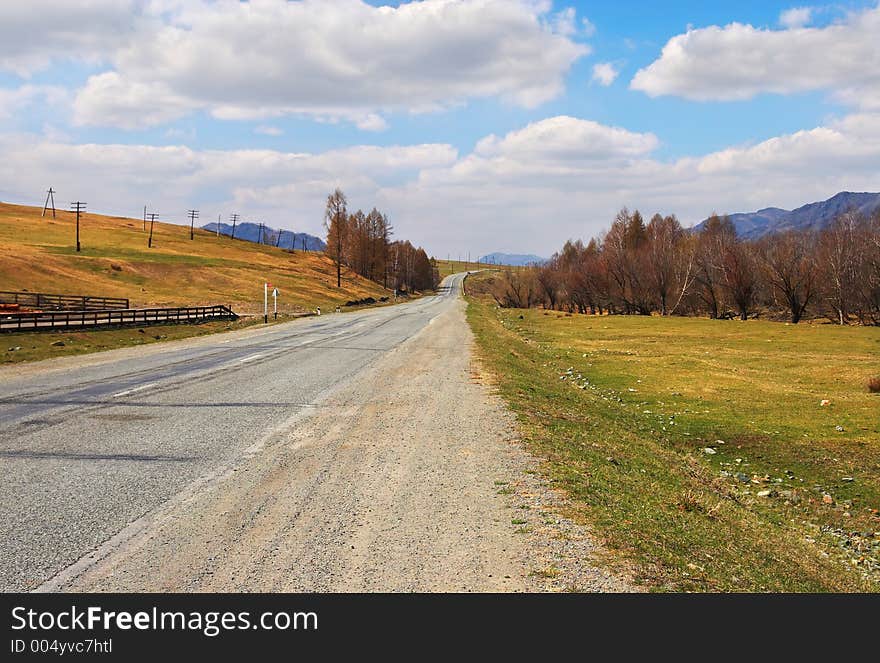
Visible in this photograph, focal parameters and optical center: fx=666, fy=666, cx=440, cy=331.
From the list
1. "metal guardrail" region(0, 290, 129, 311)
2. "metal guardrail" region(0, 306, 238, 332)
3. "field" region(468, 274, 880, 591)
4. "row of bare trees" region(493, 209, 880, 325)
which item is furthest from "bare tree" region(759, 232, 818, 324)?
"metal guardrail" region(0, 290, 129, 311)

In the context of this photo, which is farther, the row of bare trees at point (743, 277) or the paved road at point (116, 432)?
the row of bare trees at point (743, 277)

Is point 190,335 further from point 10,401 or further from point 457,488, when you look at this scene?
point 457,488

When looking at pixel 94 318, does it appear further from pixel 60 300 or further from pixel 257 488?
pixel 257 488

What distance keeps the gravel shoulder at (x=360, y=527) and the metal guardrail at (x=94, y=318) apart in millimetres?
27017

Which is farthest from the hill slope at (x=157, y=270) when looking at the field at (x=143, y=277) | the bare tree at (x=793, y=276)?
the bare tree at (x=793, y=276)

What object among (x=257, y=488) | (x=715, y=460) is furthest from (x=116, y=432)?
(x=715, y=460)

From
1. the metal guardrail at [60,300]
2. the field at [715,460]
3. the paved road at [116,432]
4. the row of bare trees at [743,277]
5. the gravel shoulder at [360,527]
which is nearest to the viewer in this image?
the gravel shoulder at [360,527]

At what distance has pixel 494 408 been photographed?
14328 millimetres

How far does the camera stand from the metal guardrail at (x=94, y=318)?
1266 inches

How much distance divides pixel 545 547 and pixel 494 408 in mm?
8290

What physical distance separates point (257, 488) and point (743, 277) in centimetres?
7915

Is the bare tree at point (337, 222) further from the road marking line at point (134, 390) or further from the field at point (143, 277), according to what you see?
the road marking line at point (134, 390)

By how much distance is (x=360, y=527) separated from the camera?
6.55 metres
